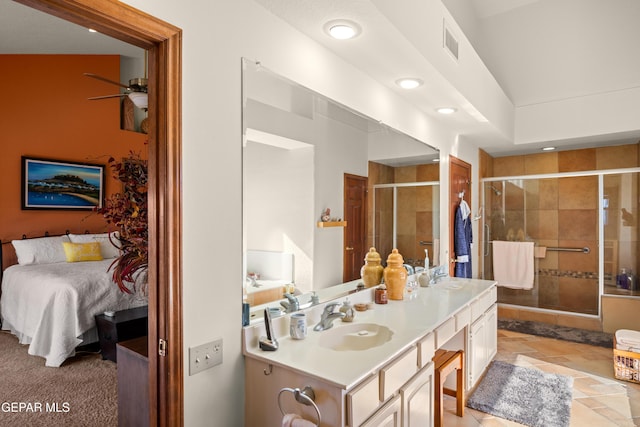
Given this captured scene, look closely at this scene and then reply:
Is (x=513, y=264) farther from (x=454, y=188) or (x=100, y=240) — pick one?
(x=100, y=240)

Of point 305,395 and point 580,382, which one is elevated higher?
point 305,395

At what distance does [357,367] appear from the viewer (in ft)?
4.71

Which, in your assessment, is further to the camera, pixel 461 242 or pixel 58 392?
pixel 461 242

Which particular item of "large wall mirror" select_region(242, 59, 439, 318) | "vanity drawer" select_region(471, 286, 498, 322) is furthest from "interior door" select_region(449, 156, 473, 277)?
"large wall mirror" select_region(242, 59, 439, 318)

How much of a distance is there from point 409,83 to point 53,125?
16.1ft

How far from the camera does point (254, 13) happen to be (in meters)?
1.68

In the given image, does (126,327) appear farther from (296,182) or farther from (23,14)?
(23,14)

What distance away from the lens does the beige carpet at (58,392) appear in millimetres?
2473

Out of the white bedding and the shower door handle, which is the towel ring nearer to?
the white bedding

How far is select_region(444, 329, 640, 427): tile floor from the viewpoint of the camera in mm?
2535

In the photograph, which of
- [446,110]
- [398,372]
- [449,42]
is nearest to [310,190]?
[398,372]

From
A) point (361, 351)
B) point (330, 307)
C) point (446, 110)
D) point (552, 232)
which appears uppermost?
point (446, 110)

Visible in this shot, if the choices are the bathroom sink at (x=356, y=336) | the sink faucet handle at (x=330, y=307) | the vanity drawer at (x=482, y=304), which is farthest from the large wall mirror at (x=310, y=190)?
the vanity drawer at (x=482, y=304)

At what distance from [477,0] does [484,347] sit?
3152 mm
